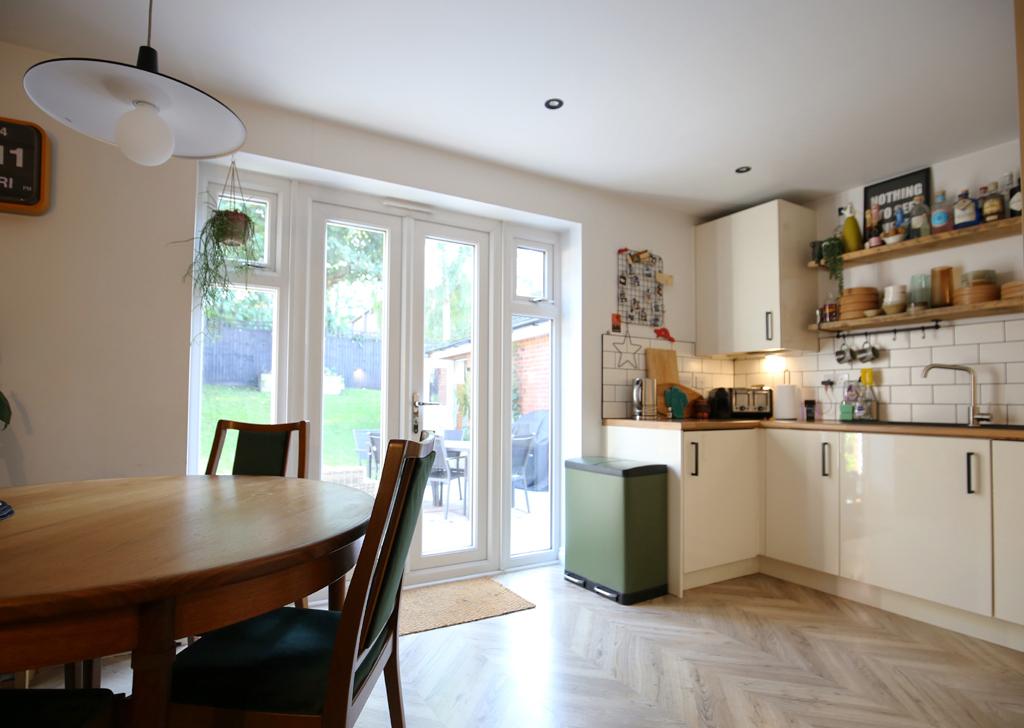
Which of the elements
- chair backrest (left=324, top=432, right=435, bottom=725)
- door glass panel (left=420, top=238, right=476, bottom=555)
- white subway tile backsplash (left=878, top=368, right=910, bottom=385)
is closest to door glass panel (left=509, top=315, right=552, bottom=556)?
door glass panel (left=420, top=238, right=476, bottom=555)

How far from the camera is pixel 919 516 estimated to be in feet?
8.71

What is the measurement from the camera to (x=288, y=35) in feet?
6.87

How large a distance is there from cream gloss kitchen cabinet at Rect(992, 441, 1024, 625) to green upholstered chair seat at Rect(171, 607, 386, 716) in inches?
103

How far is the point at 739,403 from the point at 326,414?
261 cm

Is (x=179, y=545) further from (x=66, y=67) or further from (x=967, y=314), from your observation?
(x=967, y=314)

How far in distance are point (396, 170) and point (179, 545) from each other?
7.78 ft

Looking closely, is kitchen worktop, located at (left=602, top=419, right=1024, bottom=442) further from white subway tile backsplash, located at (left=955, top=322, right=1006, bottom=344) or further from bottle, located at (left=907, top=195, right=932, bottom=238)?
bottle, located at (left=907, top=195, right=932, bottom=238)

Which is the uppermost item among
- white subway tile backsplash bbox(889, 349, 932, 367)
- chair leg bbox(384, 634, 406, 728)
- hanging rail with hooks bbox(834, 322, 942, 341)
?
hanging rail with hooks bbox(834, 322, 942, 341)

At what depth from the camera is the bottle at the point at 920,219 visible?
3137 millimetres

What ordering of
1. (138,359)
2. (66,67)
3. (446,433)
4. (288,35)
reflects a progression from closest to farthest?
(66,67), (288,35), (138,359), (446,433)

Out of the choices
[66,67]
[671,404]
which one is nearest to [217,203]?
[66,67]

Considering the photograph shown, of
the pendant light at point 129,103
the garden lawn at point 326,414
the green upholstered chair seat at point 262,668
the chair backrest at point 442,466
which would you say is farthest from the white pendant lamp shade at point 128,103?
the chair backrest at point 442,466

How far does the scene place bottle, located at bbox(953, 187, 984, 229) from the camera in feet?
9.65

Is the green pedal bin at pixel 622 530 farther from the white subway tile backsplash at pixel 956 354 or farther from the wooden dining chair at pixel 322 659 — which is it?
the wooden dining chair at pixel 322 659
